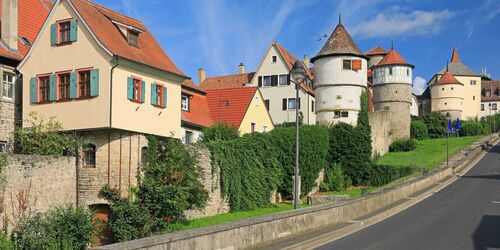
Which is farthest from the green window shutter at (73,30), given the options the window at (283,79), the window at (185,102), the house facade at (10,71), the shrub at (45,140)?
the window at (283,79)

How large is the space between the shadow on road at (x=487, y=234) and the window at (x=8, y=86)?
76.8 ft

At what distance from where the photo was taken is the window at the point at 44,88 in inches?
1257

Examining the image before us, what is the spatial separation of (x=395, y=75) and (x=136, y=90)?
5120cm

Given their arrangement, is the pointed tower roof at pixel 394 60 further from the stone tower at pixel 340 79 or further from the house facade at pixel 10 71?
the house facade at pixel 10 71

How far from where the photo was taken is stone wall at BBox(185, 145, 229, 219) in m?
34.2

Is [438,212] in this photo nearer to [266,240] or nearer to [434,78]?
[266,240]

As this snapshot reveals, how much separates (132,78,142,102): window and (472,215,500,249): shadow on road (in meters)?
17.3

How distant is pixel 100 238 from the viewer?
30.1 m

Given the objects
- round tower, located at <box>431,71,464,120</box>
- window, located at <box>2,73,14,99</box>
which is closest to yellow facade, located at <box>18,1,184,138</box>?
window, located at <box>2,73,14,99</box>

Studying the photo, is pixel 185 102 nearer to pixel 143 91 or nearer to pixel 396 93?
pixel 143 91

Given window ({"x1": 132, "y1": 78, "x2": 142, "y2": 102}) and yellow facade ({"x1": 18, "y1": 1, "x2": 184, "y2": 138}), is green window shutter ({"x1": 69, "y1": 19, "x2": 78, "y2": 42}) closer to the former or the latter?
yellow facade ({"x1": 18, "y1": 1, "x2": 184, "y2": 138})

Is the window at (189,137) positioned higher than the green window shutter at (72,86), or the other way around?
the green window shutter at (72,86)

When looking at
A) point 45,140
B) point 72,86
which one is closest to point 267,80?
point 72,86

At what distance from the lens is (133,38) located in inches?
1342
